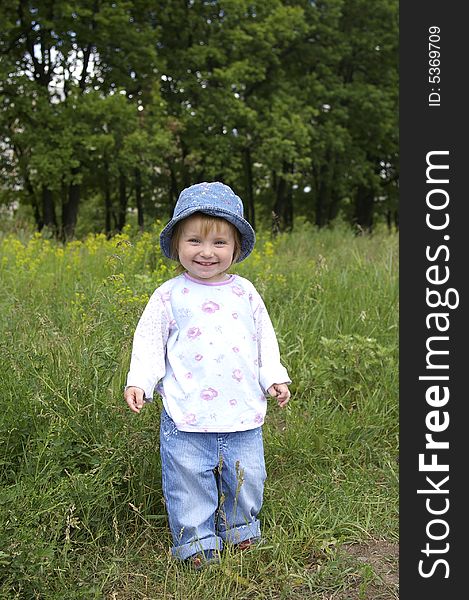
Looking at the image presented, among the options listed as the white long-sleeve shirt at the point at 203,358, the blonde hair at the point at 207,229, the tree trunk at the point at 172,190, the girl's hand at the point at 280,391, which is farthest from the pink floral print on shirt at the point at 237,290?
the tree trunk at the point at 172,190

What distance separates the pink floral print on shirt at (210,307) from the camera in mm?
2838

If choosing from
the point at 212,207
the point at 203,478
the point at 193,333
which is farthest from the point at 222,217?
the point at 203,478

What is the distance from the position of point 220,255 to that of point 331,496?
1.30m

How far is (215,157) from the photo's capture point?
734 inches

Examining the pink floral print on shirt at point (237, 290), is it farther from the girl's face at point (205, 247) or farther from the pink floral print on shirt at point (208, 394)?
the pink floral print on shirt at point (208, 394)

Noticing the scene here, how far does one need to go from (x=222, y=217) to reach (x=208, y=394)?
690mm

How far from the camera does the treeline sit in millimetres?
16188

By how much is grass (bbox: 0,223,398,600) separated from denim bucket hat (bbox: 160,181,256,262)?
2.62 ft

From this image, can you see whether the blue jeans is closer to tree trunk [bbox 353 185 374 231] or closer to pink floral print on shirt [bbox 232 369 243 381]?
pink floral print on shirt [bbox 232 369 243 381]

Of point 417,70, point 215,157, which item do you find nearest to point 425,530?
point 417,70

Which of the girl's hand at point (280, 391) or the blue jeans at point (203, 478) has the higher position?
the girl's hand at point (280, 391)

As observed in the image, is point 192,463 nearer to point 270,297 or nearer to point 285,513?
point 285,513

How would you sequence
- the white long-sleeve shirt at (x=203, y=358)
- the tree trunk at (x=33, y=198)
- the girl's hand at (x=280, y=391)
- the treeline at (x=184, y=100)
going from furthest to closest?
the tree trunk at (x=33, y=198) → the treeline at (x=184, y=100) → the girl's hand at (x=280, y=391) → the white long-sleeve shirt at (x=203, y=358)

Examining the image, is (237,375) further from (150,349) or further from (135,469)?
(135,469)
